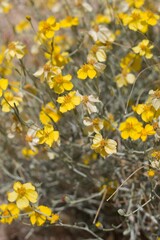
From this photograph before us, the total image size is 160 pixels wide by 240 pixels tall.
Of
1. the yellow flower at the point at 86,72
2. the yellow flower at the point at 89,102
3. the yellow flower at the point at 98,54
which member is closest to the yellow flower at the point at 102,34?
the yellow flower at the point at 98,54

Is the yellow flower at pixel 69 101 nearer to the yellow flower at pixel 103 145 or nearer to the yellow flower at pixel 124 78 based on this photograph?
the yellow flower at pixel 103 145

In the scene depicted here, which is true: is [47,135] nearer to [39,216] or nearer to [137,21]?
[39,216]

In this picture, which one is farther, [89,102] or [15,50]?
[15,50]

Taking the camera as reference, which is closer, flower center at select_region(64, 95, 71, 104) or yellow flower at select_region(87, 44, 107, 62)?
flower center at select_region(64, 95, 71, 104)

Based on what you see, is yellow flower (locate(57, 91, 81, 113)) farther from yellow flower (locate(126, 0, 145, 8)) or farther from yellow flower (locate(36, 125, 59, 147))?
yellow flower (locate(126, 0, 145, 8))

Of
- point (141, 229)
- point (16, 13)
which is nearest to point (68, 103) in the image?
point (141, 229)

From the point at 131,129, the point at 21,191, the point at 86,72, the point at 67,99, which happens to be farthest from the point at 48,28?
the point at 21,191

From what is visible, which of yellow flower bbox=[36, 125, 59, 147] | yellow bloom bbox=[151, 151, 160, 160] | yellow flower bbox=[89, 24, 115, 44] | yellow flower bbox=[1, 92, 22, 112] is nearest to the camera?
yellow bloom bbox=[151, 151, 160, 160]

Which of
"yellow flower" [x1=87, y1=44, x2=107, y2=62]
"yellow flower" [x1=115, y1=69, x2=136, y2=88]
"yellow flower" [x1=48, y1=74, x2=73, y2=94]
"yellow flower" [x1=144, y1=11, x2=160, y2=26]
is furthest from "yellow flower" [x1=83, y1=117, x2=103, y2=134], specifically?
"yellow flower" [x1=144, y1=11, x2=160, y2=26]
